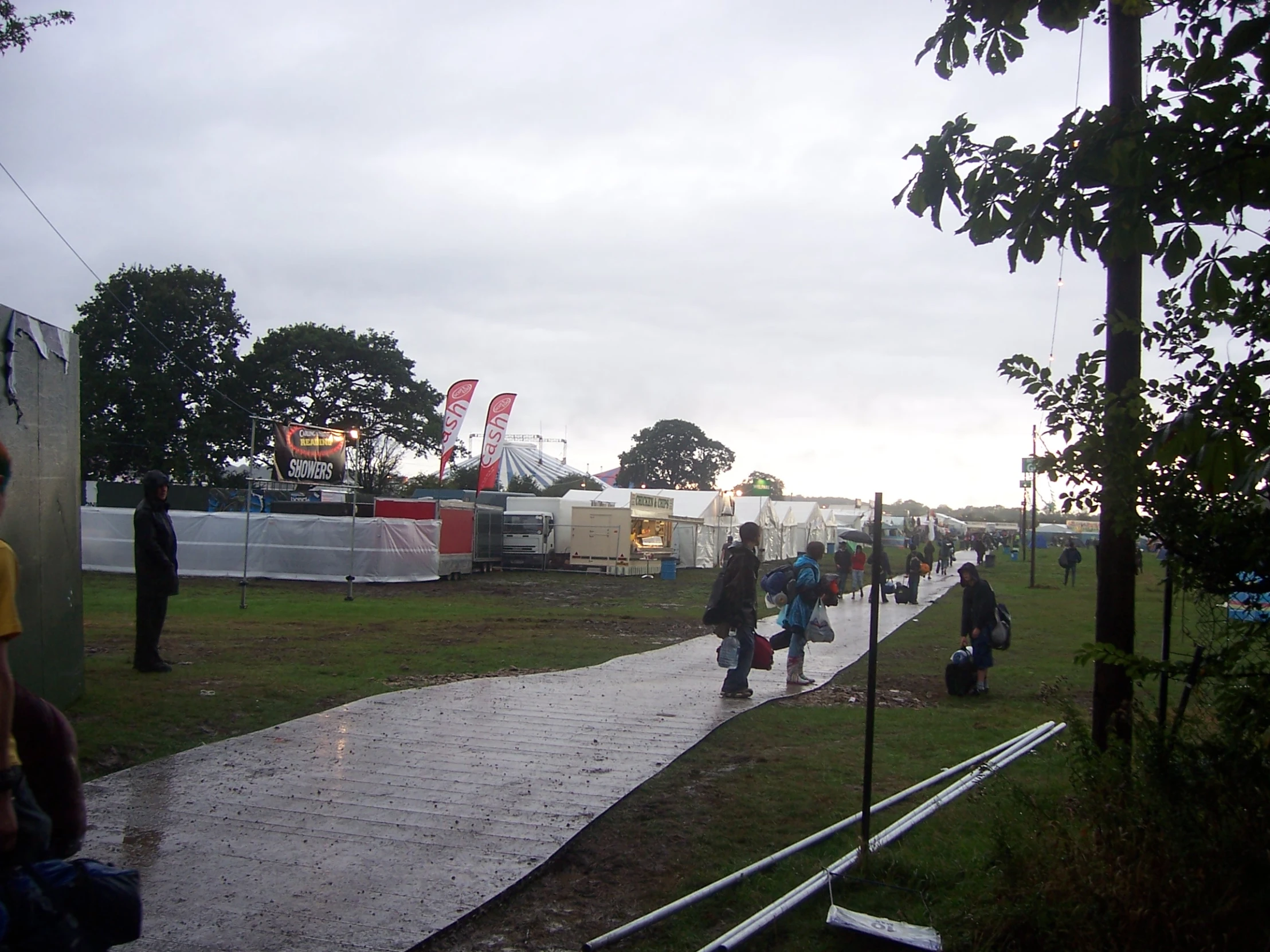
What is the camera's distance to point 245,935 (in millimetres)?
4027

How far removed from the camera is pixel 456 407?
33.4 metres

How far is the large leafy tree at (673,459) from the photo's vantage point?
113812mm

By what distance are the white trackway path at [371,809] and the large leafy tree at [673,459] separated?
4097 inches

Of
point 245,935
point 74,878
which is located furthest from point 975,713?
point 74,878

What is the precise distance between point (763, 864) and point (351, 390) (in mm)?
54782

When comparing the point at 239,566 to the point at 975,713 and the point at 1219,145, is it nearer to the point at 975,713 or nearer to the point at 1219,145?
the point at 975,713

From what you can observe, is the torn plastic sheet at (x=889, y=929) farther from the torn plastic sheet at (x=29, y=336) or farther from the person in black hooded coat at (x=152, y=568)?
the person in black hooded coat at (x=152, y=568)

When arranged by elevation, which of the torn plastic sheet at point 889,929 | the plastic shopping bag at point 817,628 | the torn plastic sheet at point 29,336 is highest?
the torn plastic sheet at point 29,336

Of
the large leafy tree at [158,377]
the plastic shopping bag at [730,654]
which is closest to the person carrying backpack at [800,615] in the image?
the plastic shopping bag at [730,654]

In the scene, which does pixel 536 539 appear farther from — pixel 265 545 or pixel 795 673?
pixel 795 673

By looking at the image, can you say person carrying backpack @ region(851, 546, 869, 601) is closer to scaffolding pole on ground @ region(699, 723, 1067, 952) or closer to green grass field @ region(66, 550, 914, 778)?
green grass field @ region(66, 550, 914, 778)

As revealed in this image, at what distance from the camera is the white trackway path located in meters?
4.29

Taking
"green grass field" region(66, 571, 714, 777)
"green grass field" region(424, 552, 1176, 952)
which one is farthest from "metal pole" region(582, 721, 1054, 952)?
"green grass field" region(66, 571, 714, 777)

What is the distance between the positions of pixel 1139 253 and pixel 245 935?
4.51 metres
